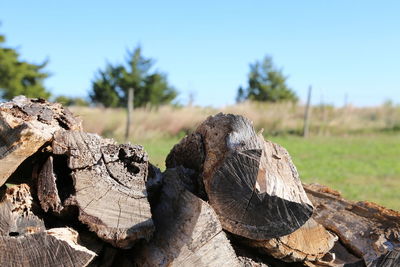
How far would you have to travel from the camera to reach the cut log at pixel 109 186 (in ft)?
7.41

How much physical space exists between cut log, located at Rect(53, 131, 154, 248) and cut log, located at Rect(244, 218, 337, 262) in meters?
0.60

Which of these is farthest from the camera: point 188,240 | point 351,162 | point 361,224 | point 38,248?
point 351,162

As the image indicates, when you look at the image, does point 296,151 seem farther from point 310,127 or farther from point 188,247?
point 188,247

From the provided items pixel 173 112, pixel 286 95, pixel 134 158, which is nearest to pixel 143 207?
pixel 134 158

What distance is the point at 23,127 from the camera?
2201mm

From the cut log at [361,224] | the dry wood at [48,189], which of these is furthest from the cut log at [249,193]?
the dry wood at [48,189]

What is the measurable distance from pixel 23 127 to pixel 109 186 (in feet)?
1.54

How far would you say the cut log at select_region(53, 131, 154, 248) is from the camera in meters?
2.26

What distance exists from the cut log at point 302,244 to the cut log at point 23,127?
1.12 metres

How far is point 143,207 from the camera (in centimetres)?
237

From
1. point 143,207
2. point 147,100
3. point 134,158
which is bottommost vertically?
point 147,100

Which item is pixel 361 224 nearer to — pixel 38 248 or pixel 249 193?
pixel 249 193

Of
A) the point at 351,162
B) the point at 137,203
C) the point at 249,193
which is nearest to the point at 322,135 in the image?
the point at 351,162

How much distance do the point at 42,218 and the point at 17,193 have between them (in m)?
0.17
